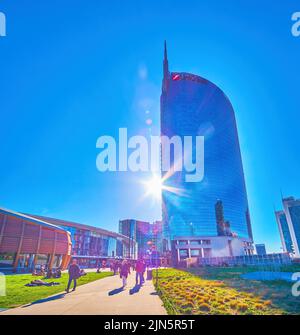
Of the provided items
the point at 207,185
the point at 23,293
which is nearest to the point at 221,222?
the point at 207,185

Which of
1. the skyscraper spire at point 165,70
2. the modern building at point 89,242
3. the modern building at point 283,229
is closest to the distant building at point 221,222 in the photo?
the modern building at point 89,242

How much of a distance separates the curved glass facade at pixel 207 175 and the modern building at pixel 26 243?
61.2m

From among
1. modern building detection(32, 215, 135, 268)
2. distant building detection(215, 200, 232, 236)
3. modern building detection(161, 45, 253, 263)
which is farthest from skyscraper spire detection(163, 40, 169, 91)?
modern building detection(32, 215, 135, 268)

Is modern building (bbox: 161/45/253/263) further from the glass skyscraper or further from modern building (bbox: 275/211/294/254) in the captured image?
modern building (bbox: 275/211/294/254)

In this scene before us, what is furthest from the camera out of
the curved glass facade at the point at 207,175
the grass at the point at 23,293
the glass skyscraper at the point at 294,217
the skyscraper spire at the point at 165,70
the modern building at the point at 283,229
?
the modern building at the point at 283,229

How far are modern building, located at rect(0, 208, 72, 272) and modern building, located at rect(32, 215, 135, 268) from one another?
48.4 m

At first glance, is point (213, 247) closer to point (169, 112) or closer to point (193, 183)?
point (193, 183)

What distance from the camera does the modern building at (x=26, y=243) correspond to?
3266 cm

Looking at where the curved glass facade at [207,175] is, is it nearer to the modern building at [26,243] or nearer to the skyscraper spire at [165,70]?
the skyscraper spire at [165,70]

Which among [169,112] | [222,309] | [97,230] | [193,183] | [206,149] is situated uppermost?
[169,112]
